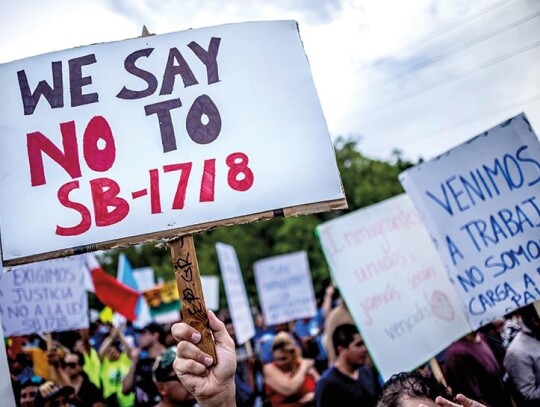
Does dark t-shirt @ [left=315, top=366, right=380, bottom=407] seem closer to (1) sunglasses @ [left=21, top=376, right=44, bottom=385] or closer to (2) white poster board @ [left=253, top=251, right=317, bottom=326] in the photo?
(1) sunglasses @ [left=21, top=376, right=44, bottom=385]

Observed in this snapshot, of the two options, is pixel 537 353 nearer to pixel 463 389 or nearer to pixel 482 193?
pixel 463 389

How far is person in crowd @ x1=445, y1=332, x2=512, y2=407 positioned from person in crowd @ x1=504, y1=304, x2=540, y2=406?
5.3 inches

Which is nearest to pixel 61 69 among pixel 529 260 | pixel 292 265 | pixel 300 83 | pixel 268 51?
pixel 268 51

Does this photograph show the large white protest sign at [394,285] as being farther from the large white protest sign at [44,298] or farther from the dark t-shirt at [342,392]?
the large white protest sign at [44,298]

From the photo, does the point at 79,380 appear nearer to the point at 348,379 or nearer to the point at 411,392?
the point at 348,379

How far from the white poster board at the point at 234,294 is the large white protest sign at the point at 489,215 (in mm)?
3160

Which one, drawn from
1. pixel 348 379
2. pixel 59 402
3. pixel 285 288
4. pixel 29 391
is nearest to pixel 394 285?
pixel 348 379

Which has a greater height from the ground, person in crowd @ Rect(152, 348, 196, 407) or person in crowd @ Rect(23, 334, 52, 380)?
person in crowd @ Rect(23, 334, 52, 380)

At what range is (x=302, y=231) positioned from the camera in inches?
1166

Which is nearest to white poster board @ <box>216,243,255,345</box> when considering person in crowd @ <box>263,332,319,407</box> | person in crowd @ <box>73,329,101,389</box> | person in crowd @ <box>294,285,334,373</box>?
person in crowd @ <box>294,285,334,373</box>

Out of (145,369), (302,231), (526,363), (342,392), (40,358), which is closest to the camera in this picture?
(526,363)

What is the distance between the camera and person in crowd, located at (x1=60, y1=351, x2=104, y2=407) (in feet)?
14.0

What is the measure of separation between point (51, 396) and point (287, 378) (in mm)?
2167

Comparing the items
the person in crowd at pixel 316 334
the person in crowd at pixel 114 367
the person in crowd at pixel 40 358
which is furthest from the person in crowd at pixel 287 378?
Answer: the person in crowd at pixel 40 358
